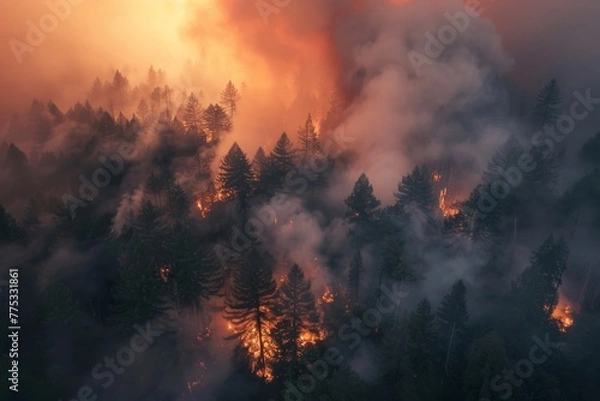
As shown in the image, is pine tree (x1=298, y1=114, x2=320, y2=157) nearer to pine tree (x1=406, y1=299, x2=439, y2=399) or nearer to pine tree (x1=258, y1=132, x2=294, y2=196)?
pine tree (x1=258, y1=132, x2=294, y2=196)

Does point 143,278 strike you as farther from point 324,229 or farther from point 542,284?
point 542,284

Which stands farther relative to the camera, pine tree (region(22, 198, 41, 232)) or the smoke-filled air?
pine tree (region(22, 198, 41, 232))

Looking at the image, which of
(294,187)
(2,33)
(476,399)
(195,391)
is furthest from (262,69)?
(476,399)

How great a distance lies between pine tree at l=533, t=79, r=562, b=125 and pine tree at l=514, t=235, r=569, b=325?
26.1m

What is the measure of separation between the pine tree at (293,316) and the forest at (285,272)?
0.55 ft

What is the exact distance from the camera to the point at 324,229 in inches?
2286

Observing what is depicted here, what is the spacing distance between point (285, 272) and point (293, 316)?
12.4 metres

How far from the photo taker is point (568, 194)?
5478cm

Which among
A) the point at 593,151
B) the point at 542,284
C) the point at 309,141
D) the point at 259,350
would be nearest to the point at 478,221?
the point at 542,284

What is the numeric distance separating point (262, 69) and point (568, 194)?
6540cm

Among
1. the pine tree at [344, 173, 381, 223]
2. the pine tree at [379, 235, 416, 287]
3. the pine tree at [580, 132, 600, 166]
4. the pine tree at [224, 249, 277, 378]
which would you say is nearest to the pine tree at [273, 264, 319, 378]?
the pine tree at [224, 249, 277, 378]

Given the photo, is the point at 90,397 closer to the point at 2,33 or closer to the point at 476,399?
the point at 476,399

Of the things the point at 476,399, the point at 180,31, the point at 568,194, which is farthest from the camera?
the point at 180,31

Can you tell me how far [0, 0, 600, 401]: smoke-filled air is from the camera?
41156mm
